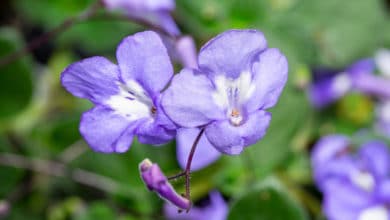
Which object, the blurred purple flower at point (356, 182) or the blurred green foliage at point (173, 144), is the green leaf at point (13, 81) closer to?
the blurred green foliage at point (173, 144)

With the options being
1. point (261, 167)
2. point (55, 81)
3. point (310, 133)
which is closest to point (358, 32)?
point (310, 133)

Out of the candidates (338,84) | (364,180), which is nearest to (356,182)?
(364,180)

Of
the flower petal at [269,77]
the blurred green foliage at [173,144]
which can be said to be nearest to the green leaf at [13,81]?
the blurred green foliage at [173,144]

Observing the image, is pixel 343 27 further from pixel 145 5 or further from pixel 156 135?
pixel 156 135

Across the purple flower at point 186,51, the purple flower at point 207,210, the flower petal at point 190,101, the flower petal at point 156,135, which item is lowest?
the purple flower at point 207,210

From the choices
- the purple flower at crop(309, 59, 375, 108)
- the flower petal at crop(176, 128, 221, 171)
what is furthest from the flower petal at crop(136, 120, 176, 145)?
the purple flower at crop(309, 59, 375, 108)

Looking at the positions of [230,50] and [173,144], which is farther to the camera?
[173,144]

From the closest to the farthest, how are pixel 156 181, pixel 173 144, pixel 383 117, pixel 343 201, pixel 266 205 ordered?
pixel 156 181
pixel 266 205
pixel 343 201
pixel 173 144
pixel 383 117
